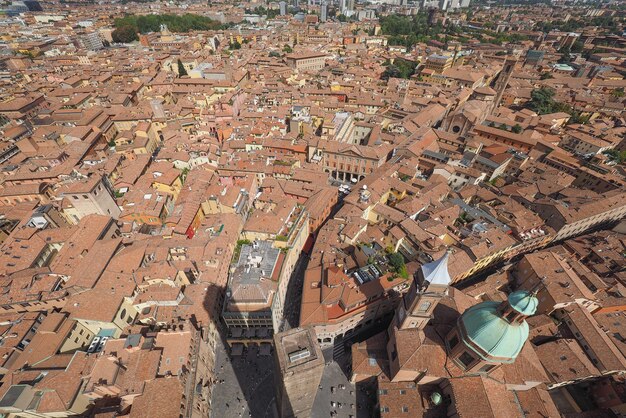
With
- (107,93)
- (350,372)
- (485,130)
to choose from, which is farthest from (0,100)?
(485,130)

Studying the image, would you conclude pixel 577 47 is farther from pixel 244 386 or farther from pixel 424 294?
pixel 244 386

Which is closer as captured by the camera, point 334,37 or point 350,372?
point 350,372

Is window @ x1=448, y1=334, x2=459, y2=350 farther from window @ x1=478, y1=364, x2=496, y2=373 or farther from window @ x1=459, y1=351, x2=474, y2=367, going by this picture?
window @ x1=478, y1=364, x2=496, y2=373

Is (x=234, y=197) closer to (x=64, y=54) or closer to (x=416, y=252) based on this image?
(x=416, y=252)

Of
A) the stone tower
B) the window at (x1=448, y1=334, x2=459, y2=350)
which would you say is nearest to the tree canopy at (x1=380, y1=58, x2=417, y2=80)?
the stone tower

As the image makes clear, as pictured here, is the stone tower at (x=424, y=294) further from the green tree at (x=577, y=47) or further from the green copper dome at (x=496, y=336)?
the green tree at (x=577, y=47)

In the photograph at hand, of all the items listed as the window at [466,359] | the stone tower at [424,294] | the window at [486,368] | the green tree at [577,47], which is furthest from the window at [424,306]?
the green tree at [577,47]

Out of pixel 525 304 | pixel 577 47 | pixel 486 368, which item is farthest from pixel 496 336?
pixel 577 47
